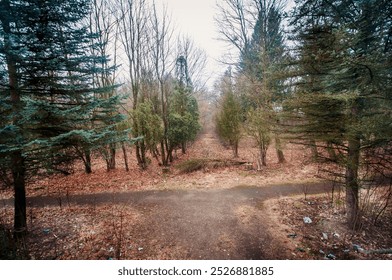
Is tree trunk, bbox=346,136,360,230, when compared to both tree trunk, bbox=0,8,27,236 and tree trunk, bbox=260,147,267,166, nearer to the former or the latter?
tree trunk, bbox=260,147,267,166

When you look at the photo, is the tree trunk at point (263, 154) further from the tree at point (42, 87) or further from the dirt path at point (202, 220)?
the tree at point (42, 87)

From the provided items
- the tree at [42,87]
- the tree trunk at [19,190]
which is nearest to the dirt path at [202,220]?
the tree trunk at [19,190]

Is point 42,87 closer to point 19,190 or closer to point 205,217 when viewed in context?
point 19,190

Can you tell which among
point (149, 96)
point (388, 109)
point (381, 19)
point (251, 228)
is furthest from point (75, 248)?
point (149, 96)

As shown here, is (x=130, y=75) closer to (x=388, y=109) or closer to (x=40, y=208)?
(x=40, y=208)

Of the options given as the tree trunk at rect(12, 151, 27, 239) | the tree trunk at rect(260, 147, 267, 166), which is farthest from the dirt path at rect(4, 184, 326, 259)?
the tree trunk at rect(260, 147, 267, 166)

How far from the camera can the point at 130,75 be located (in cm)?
951

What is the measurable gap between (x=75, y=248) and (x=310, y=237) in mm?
5696

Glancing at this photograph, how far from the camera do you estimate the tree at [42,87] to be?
3510 millimetres

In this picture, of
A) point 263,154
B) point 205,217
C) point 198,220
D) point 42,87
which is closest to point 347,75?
point 205,217

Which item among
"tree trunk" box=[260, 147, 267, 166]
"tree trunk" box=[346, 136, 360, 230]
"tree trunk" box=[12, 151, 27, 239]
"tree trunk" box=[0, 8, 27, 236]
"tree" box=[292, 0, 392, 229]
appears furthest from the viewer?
"tree trunk" box=[260, 147, 267, 166]

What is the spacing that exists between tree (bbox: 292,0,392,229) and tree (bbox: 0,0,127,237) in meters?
5.02

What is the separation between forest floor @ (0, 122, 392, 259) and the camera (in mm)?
3543

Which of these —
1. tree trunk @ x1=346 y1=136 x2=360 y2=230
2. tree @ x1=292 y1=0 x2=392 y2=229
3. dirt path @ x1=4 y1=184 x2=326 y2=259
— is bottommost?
dirt path @ x1=4 y1=184 x2=326 y2=259
